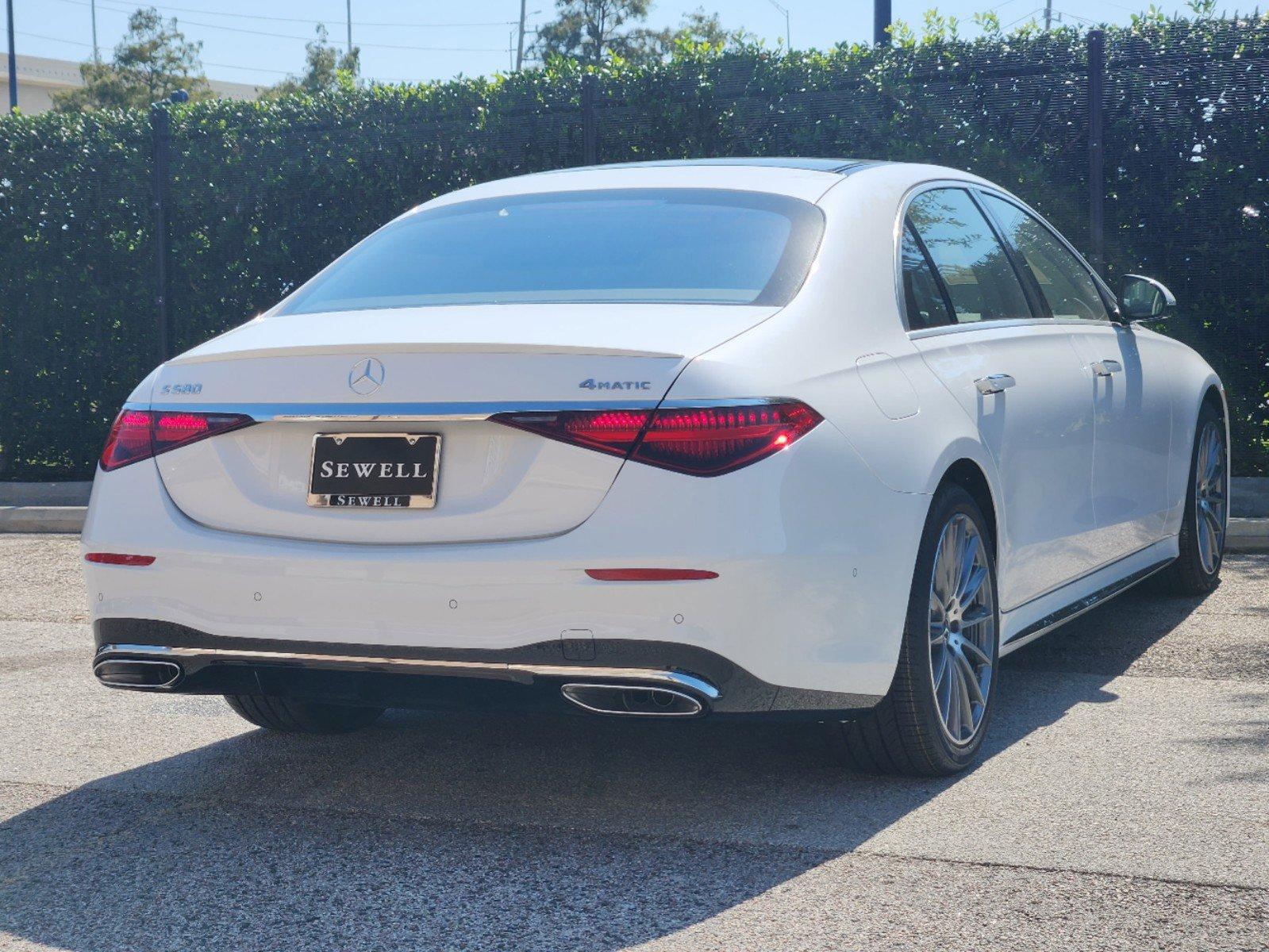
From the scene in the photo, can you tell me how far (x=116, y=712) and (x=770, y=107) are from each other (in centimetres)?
661

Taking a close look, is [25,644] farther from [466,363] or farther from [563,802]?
[466,363]

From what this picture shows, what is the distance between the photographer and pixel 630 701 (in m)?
3.56

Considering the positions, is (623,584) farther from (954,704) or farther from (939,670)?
(954,704)

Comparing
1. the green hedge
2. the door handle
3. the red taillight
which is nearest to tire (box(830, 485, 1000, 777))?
the door handle

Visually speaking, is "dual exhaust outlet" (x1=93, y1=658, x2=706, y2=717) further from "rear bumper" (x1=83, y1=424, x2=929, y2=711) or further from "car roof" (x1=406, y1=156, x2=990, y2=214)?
"car roof" (x1=406, y1=156, x2=990, y2=214)

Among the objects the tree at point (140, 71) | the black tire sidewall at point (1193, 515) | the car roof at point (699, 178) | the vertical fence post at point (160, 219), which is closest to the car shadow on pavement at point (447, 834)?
the car roof at point (699, 178)

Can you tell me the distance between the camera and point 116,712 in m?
5.36

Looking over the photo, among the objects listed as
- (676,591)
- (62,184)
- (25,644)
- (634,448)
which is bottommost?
(25,644)

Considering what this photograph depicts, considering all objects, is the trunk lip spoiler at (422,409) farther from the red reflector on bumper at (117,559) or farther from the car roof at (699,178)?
the car roof at (699,178)

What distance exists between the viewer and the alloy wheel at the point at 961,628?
4219 millimetres

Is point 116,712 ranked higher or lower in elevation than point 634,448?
lower

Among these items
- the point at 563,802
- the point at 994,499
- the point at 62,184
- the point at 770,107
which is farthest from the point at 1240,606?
the point at 62,184

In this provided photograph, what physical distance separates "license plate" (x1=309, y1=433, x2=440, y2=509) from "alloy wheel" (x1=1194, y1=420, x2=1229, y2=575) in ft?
14.2

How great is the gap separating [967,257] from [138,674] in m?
2.73
